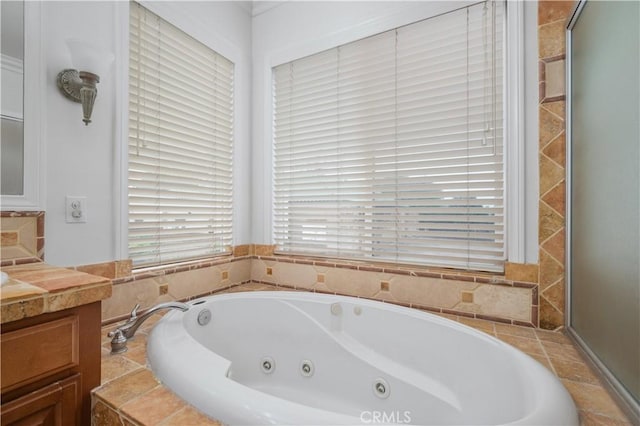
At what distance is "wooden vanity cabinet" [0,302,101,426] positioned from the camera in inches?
26.8

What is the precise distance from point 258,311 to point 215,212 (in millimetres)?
→ 715

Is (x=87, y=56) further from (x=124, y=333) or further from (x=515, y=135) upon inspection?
(x=515, y=135)

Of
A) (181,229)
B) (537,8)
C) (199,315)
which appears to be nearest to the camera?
(537,8)

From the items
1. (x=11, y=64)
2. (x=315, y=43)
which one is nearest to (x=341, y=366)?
(x=11, y=64)

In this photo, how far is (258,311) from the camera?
1.64 meters

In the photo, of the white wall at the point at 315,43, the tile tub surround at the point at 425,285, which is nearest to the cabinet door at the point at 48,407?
the tile tub surround at the point at 425,285

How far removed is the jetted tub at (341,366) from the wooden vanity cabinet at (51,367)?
196 millimetres

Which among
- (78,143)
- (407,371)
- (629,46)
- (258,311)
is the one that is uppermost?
(629,46)

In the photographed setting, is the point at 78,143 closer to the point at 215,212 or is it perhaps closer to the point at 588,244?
the point at 215,212

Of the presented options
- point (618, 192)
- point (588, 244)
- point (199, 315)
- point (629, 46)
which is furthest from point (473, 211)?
point (199, 315)

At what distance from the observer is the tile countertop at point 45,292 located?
0.67 m
